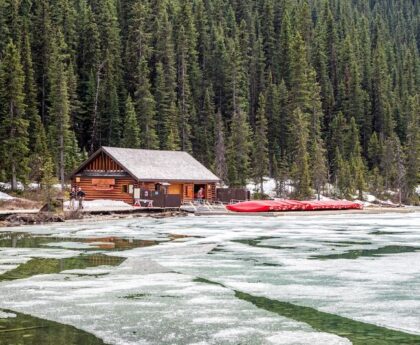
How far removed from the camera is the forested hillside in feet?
220

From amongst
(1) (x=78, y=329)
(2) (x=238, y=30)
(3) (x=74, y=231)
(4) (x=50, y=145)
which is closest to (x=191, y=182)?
(4) (x=50, y=145)

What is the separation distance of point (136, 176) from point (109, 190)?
3.49 metres

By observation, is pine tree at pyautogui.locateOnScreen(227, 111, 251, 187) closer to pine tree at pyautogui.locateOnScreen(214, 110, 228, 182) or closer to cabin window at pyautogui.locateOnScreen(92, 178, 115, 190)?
pine tree at pyautogui.locateOnScreen(214, 110, 228, 182)

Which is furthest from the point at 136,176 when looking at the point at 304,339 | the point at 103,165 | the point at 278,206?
the point at 304,339

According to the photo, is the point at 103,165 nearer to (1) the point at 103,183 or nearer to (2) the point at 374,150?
(1) the point at 103,183

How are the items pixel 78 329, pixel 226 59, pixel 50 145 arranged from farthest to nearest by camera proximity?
pixel 226 59 → pixel 50 145 → pixel 78 329

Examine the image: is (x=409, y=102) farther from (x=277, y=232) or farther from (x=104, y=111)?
(x=277, y=232)

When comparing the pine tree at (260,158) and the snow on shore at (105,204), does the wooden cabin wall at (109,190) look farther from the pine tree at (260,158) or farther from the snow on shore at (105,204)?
the pine tree at (260,158)

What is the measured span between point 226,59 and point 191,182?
141 ft

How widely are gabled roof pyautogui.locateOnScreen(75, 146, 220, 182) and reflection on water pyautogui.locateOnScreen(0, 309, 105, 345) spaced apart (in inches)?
1587

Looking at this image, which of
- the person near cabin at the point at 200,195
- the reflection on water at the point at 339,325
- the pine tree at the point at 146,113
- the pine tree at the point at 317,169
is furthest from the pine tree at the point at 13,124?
the reflection on water at the point at 339,325

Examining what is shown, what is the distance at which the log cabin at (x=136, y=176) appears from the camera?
50.6 metres

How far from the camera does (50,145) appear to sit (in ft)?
218

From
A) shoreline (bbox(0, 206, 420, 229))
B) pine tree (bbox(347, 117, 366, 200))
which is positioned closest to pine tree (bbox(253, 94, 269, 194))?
pine tree (bbox(347, 117, 366, 200))
